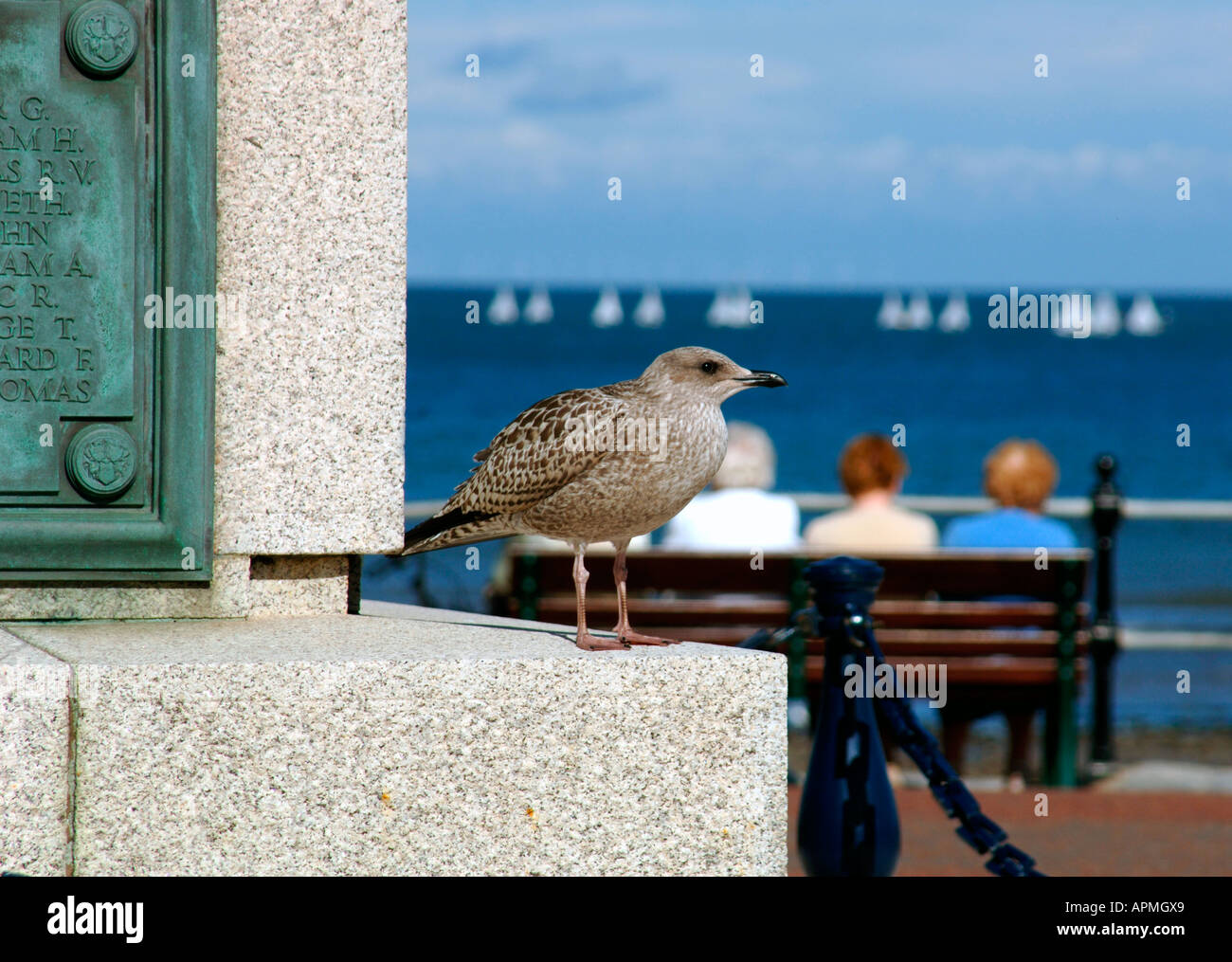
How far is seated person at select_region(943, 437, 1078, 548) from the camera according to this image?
7652 millimetres

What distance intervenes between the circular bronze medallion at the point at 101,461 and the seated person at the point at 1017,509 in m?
4.98

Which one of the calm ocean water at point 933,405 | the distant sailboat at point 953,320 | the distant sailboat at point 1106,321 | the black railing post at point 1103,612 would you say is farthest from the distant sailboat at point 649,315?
the black railing post at point 1103,612

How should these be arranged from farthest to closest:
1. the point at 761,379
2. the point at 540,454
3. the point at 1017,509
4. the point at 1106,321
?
the point at 1106,321 → the point at 1017,509 → the point at 540,454 → the point at 761,379

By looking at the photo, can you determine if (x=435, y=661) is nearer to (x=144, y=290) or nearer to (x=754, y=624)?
(x=144, y=290)

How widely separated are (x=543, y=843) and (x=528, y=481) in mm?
802

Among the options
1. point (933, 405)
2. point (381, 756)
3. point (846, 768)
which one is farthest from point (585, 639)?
point (933, 405)

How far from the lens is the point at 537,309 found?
123m

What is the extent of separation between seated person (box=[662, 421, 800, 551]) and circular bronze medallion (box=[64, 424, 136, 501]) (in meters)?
3.94

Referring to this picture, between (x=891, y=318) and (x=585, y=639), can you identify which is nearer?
(x=585, y=639)

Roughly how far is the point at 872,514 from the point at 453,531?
410cm

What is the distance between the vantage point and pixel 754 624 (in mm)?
6992

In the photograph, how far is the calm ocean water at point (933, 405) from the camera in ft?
76.4

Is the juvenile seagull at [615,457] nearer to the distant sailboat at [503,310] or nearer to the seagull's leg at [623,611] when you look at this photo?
the seagull's leg at [623,611]

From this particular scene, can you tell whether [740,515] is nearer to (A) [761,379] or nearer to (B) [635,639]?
(B) [635,639]
